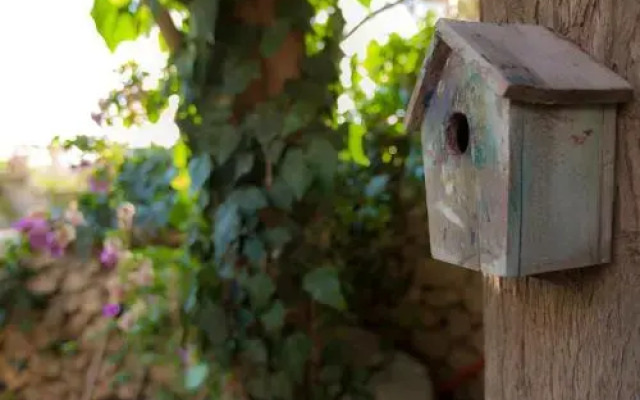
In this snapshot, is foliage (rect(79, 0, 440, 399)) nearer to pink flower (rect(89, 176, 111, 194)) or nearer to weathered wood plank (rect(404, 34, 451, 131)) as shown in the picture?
pink flower (rect(89, 176, 111, 194))

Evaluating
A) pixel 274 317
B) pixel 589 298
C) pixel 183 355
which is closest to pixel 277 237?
pixel 274 317

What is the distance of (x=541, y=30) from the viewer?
2.22 ft

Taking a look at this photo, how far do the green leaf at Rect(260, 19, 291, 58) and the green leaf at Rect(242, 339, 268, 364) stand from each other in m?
0.55

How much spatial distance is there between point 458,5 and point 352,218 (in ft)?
1.89

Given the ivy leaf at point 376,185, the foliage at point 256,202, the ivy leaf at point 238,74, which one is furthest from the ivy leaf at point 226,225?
the ivy leaf at point 376,185

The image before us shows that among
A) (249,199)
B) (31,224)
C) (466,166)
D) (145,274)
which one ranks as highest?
(466,166)

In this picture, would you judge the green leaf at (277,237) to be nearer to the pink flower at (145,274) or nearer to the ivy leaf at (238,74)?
the ivy leaf at (238,74)

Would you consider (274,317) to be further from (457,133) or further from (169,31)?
(457,133)

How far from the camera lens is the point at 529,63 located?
2.01ft

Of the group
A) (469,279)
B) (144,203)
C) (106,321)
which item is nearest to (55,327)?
(106,321)

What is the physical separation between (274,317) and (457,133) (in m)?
0.75

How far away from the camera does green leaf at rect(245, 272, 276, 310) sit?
136 centimetres

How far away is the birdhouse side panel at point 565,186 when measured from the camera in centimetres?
61

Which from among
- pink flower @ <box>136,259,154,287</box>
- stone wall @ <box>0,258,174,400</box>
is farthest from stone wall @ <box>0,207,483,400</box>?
pink flower @ <box>136,259,154,287</box>
